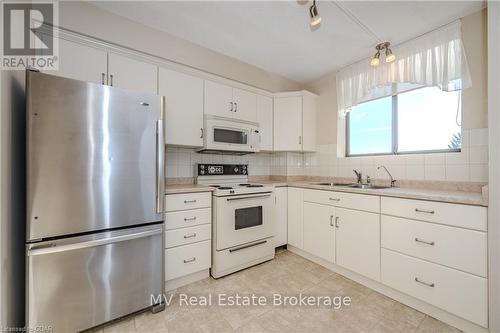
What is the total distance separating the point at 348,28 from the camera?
6.50ft

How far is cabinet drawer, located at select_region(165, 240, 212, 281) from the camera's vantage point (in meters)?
1.78

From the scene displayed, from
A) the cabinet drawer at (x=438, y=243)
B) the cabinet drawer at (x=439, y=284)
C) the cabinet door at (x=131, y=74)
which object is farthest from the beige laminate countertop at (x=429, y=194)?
the cabinet door at (x=131, y=74)

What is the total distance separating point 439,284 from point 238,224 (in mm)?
1649

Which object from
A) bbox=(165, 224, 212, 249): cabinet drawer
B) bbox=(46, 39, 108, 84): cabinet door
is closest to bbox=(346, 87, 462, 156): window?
bbox=(165, 224, 212, 249): cabinet drawer

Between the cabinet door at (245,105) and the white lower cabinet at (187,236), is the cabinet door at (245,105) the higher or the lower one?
the higher one

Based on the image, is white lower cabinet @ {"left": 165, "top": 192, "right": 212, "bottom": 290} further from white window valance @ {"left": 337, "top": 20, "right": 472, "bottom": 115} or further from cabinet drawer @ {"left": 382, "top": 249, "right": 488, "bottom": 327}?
white window valance @ {"left": 337, "top": 20, "right": 472, "bottom": 115}

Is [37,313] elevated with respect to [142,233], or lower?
lower

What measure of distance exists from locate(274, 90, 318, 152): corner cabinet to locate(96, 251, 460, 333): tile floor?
1744 mm

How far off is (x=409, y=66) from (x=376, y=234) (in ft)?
5.79

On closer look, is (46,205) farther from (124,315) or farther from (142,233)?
(124,315)

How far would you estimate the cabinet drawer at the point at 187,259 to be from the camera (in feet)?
5.84

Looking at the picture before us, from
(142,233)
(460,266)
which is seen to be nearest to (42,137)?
(142,233)

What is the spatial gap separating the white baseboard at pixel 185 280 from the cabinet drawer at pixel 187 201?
666 mm

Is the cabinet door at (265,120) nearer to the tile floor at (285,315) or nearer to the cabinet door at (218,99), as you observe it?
the cabinet door at (218,99)
